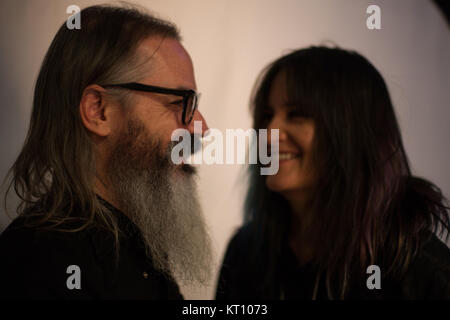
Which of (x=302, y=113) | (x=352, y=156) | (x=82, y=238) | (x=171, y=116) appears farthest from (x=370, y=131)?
(x=82, y=238)

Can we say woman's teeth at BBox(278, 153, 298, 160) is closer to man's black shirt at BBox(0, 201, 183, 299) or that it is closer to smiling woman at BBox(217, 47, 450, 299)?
smiling woman at BBox(217, 47, 450, 299)

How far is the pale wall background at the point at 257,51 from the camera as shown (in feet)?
4.05

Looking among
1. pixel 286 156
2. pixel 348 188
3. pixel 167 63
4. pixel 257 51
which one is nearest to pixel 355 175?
pixel 348 188

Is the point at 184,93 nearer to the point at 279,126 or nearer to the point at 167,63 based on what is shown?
the point at 167,63

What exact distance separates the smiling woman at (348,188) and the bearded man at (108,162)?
326 mm

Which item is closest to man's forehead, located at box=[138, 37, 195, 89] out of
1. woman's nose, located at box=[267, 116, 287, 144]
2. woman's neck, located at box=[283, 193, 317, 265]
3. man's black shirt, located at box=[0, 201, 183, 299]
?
woman's nose, located at box=[267, 116, 287, 144]

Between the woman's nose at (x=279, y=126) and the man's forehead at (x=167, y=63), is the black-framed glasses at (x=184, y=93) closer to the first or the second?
the man's forehead at (x=167, y=63)

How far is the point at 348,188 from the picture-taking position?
1.05 m

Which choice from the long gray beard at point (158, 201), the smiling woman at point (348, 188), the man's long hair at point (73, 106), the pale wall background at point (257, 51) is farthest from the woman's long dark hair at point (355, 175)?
the man's long hair at point (73, 106)

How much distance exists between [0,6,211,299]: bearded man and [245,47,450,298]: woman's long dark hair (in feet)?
1.31

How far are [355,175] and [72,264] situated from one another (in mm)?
847

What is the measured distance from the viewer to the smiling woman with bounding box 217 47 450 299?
979 millimetres

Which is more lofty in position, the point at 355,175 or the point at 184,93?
the point at 184,93
